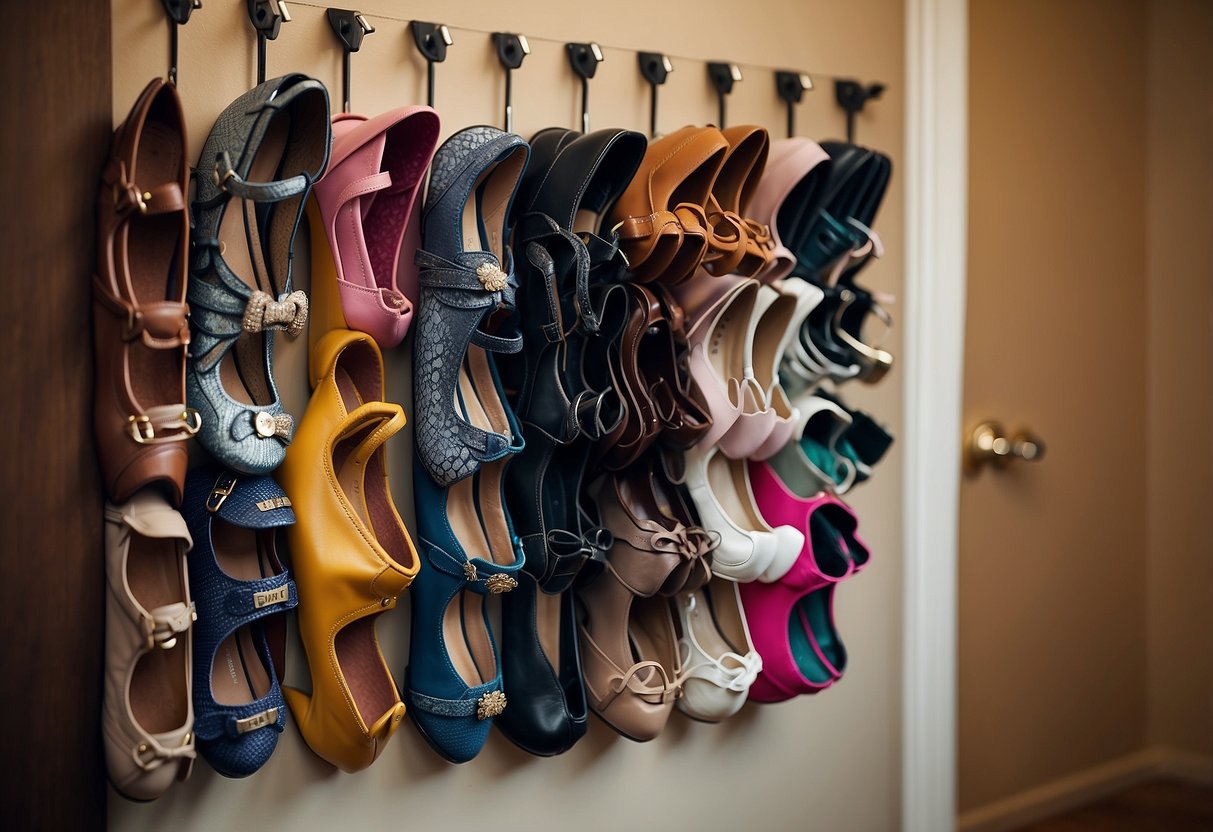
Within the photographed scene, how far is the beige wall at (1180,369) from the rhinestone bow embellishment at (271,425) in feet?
7.98

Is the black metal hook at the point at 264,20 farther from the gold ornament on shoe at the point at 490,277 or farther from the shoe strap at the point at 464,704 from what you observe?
the shoe strap at the point at 464,704

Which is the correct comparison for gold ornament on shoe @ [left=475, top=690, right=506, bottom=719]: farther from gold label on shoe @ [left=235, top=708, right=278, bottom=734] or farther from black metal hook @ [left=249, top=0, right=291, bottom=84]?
black metal hook @ [left=249, top=0, right=291, bottom=84]

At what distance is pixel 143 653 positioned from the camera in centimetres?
134

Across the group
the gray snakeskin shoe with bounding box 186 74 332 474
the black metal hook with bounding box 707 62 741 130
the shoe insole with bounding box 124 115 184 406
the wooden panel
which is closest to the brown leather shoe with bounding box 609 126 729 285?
the black metal hook with bounding box 707 62 741 130

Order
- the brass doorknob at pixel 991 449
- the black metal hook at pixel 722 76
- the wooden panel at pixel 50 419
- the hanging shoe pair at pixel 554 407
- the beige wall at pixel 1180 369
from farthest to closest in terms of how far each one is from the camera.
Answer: the beige wall at pixel 1180 369, the brass doorknob at pixel 991 449, the black metal hook at pixel 722 76, the hanging shoe pair at pixel 554 407, the wooden panel at pixel 50 419

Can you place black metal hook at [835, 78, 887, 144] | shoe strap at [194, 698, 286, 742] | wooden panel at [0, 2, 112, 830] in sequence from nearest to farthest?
wooden panel at [0, 2, 112, 830] < shoe strap at [194, 698, 286, 742] < black metal hook at [835, 78, 887, 144]

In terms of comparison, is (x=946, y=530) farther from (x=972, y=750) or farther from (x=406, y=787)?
(x=406, y=787)

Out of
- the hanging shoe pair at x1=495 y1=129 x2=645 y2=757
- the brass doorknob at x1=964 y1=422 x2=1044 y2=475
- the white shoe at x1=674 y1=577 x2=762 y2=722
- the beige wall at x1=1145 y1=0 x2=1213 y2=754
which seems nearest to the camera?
the hanging shoe pair at x1=495 y1=129 x2=645 y2=757

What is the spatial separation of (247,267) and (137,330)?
0.66ft

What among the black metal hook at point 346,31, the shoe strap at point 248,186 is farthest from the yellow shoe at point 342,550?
the black metal hook at point 346,31

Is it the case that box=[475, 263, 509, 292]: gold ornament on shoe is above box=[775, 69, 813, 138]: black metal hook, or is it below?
below

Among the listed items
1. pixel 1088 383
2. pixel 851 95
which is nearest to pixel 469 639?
pixel 851 95

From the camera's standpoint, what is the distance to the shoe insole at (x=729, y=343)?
1863 millimetres

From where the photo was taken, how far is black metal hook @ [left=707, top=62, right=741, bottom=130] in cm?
195
